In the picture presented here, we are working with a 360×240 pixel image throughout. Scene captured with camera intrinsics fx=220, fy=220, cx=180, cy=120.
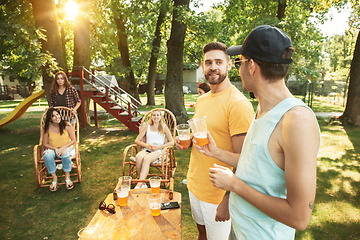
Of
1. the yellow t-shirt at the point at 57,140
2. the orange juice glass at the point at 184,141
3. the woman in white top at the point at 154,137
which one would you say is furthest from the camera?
the yellow t-shirt at the point at 57,140

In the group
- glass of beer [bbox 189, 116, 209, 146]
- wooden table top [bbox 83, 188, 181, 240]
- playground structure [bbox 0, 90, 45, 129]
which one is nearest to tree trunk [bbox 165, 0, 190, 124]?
playground structure [bbox 0, 90, 45, 129]

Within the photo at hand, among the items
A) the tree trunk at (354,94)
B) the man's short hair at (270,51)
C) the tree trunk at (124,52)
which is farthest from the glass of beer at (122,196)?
the tree trunk at (124,52)

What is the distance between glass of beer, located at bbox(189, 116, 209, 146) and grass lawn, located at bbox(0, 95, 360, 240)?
1975mm

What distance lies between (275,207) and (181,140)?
1.22 m

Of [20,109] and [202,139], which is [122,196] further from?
[20,109]

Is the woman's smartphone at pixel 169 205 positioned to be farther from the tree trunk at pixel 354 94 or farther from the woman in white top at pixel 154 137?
the tree trunk at pixel 354 94

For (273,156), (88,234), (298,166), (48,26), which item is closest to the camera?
(298,166)

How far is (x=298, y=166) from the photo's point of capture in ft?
3.07

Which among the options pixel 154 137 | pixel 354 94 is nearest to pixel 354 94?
pixel 354 94

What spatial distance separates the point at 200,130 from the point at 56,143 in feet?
13.4

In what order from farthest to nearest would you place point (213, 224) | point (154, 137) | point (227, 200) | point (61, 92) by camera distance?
1. point (61, 92)
2. point (154, 137)
3. point (213, 224)
4. point (227, 200)

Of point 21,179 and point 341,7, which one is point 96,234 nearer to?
point 21,179

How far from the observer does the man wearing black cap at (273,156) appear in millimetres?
944

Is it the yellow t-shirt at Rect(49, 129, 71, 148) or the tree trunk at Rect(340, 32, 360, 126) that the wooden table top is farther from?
the tree trunk at Rect(340, 32, 360, 126)
